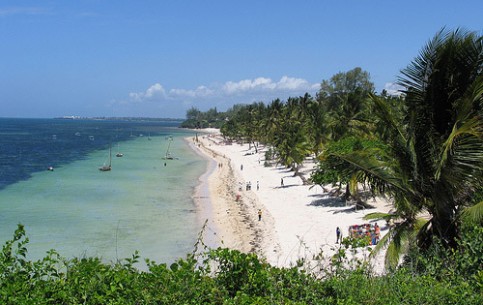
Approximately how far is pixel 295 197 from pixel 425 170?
2395 cm

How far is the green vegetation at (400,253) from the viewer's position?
520 cm

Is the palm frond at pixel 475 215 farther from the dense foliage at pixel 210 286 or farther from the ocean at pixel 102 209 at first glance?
the ocean at pixel 102 209

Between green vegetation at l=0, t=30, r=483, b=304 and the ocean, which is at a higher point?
green vegetation at l=0, t=30, r=483, b=304

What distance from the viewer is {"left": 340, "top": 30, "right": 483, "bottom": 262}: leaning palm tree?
25.0 ft

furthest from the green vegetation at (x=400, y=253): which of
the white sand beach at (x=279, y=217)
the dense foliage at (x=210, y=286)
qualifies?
the white sand beach at (x=279, y=217)

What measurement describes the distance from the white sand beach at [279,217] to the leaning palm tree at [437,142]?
5.35 meters

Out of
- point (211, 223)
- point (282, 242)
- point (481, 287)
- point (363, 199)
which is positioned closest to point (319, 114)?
point (363, 199)

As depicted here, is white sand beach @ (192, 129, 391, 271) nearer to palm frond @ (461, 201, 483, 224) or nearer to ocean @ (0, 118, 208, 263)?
ocean @ (0, 118, 208, 263)

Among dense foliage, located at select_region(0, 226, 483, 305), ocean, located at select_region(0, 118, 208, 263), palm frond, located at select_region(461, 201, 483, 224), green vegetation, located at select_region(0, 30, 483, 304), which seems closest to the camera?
dense foliage, located at select_region(0, 226, 483, 305)

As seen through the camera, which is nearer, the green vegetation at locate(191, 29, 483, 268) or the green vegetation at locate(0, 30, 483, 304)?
the green vegetation at locate(0, 30, 483, 304)

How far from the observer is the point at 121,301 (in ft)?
15.8

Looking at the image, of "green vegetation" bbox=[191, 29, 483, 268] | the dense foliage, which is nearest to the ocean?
the dense foliage

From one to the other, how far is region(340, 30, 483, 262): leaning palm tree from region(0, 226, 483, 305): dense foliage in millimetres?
2460

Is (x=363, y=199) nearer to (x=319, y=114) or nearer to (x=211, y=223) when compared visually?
(x=211, y=223)
